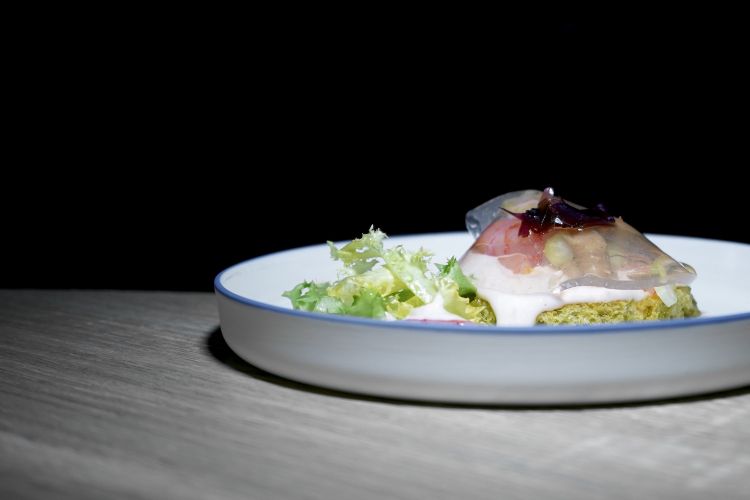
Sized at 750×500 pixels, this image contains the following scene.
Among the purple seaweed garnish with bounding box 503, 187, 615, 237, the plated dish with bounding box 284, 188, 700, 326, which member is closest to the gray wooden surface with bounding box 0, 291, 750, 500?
the plated dish with bounding box 284, 188, 700, 326

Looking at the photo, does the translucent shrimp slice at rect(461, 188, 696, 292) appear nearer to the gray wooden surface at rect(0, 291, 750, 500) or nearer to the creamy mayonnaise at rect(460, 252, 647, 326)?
the creamy mayonnaise at rect(460, 252, 647, 326)

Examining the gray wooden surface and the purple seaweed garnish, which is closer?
the gray wooden surface

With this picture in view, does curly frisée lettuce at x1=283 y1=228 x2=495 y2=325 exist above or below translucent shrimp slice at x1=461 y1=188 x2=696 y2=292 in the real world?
below

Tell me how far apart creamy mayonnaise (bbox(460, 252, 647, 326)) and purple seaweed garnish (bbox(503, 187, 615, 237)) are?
111mm

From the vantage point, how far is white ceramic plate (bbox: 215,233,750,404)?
5.14 feet

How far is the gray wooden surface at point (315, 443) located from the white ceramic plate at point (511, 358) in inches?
1.7

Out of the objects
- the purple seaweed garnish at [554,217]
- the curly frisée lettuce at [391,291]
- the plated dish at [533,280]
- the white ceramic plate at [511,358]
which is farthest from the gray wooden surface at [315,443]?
the purple seaweed garnish at [554,217]

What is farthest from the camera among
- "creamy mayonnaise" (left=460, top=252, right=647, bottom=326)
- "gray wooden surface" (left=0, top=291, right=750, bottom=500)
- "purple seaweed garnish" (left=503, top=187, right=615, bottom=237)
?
"purple seaweed garnish" (left=503, top=187, right=615, bottom=237)

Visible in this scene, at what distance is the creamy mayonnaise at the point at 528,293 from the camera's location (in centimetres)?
218

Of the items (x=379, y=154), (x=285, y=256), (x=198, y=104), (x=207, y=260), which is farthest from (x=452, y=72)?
(x=285, y=256)

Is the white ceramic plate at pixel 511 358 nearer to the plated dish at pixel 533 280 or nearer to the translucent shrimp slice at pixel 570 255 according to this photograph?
the plated dish at pixel 533 280

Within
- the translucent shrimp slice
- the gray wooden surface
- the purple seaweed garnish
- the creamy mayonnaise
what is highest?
the purple seaweed garnish

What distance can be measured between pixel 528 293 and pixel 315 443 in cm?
92

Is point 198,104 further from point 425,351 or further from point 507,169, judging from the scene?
point 425,351
